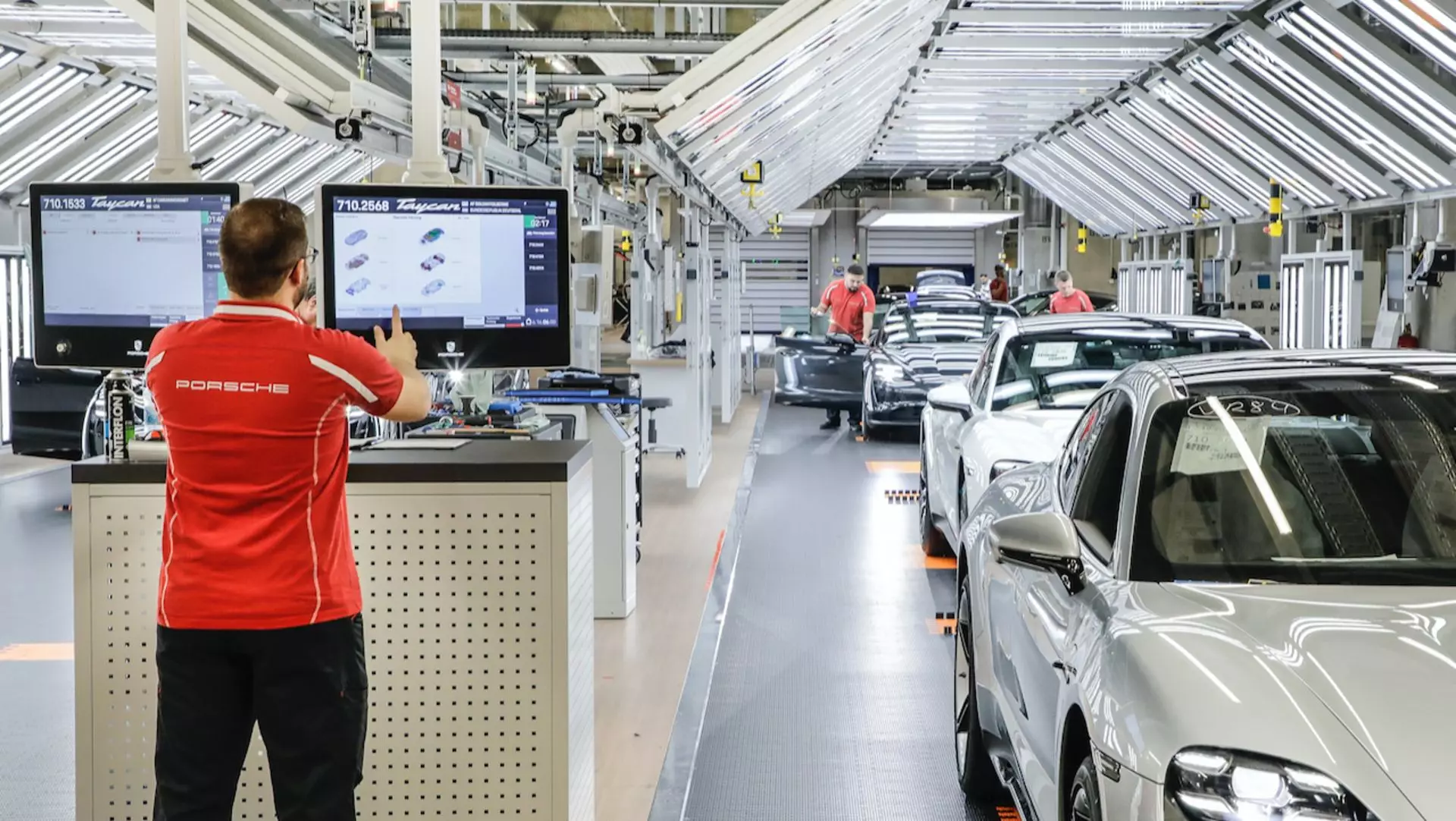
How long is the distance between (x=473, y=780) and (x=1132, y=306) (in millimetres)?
23384

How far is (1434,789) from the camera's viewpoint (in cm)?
220

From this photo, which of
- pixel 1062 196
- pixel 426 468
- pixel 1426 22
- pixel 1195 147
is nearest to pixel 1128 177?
pixel 1195 147

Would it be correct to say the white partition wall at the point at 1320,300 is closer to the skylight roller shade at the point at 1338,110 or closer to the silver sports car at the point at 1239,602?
the skylight roller shade at the point at 1338,110

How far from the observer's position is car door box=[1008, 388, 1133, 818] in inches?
124

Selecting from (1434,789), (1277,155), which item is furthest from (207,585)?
(1277,155)

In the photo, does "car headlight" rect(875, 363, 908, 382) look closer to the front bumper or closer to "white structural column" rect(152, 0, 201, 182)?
the front bumper

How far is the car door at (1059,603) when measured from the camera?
10.3ft

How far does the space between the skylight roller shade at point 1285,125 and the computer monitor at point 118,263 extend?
511 inches

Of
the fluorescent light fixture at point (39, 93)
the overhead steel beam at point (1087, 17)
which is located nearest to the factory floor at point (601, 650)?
the fluorescent light fixture at point (39, 93)

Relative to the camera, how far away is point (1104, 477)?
357 centimetres

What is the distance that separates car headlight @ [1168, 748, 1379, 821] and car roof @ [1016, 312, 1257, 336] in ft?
15.9

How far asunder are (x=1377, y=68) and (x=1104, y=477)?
424 inches

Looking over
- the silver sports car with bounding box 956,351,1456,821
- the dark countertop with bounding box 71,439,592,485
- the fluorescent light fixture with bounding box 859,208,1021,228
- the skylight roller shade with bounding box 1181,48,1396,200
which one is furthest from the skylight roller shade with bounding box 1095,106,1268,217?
the dark countertop with bounding box 71,439,592,485

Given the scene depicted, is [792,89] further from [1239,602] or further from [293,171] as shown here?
[293,171]
